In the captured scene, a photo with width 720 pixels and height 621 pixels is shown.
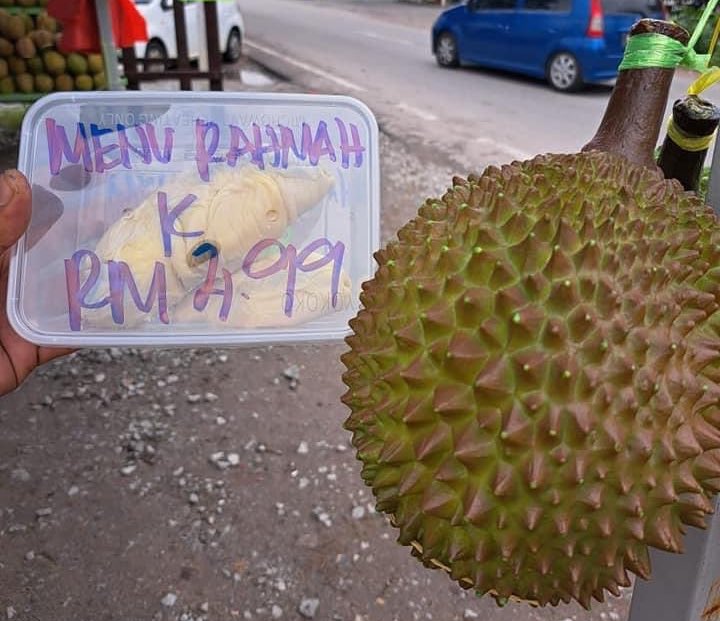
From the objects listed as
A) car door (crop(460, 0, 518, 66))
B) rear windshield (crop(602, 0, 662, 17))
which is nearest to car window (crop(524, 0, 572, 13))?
car door (crop(460, 0, 518, 66))

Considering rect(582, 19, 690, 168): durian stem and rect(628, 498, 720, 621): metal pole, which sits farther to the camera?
rect(628, 498, 720, 621): metal pole

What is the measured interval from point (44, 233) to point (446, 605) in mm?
1683

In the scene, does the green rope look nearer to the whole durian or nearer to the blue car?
the whole durian

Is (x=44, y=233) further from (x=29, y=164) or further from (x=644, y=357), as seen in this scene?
(x=644, y=357)

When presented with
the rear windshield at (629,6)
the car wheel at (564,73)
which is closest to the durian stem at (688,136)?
the rear windshield at (629,6)

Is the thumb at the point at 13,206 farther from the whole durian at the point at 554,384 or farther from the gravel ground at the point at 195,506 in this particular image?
the gravel ground at the point at 195,506

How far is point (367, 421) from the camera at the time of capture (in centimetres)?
89

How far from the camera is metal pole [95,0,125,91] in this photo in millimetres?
4021

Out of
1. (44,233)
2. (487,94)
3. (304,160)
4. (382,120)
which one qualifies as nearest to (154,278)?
(44,233)

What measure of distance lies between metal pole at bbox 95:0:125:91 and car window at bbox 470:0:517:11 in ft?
22.0

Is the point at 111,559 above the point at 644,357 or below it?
below

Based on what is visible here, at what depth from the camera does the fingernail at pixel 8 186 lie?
3.88ft

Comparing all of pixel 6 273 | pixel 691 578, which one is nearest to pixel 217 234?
pixel 6 273

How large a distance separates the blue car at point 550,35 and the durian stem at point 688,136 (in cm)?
787
